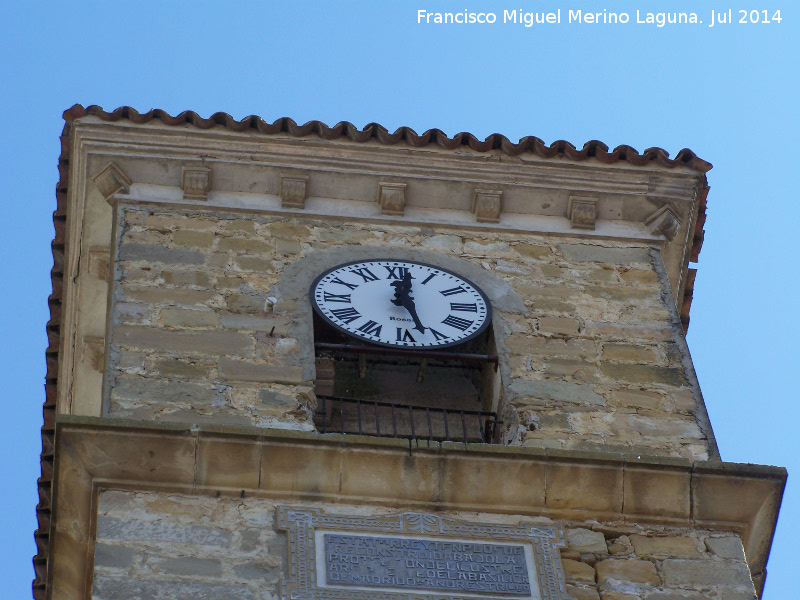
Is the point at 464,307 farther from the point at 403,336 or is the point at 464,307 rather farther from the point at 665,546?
the point at 665,546

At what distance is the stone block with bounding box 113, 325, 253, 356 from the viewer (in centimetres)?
1033

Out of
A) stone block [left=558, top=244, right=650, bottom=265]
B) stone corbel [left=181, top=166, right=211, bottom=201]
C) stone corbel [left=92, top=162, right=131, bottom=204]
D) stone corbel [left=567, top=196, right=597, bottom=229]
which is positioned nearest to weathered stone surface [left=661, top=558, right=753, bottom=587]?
stone block [left=558, top=244, right=650, bottom=265]

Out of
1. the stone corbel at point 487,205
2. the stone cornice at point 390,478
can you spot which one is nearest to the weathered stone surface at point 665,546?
the stone cornice at point 390,478

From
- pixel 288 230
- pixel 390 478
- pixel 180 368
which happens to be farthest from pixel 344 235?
pixel 390 478

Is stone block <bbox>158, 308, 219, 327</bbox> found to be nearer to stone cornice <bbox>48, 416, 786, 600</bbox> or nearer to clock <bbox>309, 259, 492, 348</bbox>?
clock <bbox>309, 259, 492, 348</bbox>

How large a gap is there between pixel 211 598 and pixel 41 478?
3141 mm

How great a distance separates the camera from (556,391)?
10.4 metres

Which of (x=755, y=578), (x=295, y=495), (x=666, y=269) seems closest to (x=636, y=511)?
(x=755, y=578)

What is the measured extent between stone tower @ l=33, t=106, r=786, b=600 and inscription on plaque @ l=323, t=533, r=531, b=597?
0.05 feet

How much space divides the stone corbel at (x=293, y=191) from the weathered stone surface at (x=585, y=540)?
3698 millimetres

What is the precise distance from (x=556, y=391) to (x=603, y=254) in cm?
182

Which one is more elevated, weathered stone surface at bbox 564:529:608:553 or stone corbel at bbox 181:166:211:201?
stone corbel at bbox 181:166:211:201

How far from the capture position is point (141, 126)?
1226 centimetres

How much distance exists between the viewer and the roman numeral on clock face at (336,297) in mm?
11047
